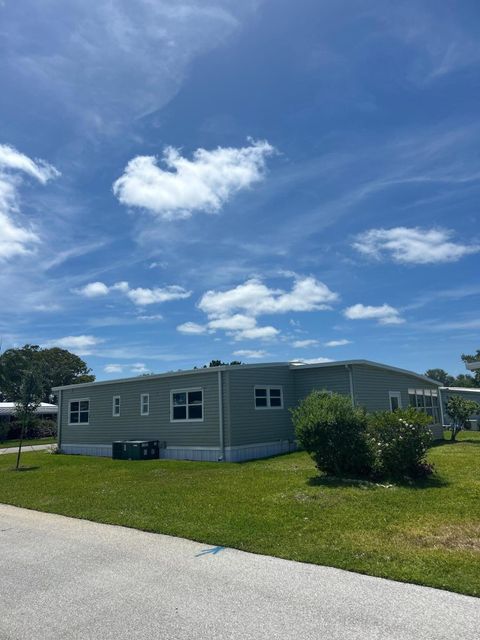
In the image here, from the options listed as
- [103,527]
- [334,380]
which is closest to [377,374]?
[334,380]

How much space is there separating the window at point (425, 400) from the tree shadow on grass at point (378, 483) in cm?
1207

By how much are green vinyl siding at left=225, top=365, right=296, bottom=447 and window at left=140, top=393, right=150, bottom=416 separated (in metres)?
4.61

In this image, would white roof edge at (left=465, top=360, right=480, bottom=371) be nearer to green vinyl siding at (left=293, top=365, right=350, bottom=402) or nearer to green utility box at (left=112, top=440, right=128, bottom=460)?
green vinyl siding at (left=293, top=365, right=350, bottom=402)

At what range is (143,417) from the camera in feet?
69.1

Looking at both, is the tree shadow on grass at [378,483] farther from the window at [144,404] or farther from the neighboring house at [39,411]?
the neighboring house at [39,411]

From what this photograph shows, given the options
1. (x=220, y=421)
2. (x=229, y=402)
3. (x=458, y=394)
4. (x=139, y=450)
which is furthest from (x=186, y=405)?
(x=458, y=394)

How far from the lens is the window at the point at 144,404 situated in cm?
2092

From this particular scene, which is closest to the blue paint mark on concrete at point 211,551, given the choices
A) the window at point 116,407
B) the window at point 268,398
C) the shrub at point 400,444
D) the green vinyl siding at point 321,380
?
the shrub at point 400,444

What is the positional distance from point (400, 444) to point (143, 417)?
12.8 metres

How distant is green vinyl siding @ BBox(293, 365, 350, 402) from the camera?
18.9m

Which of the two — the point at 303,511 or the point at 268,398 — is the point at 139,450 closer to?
the point at 268,398

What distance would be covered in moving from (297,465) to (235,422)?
371 centimetres

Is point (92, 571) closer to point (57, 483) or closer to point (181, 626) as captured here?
point (181, 626)

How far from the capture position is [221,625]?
4234 millimetres
